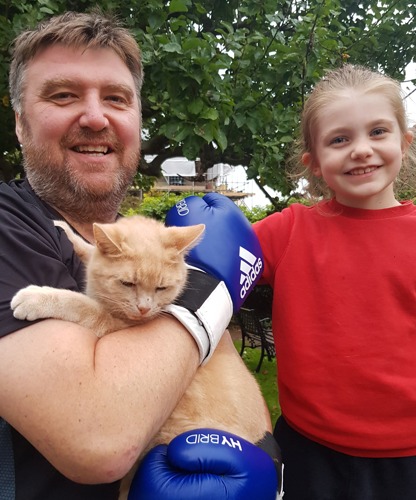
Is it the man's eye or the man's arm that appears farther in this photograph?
the man's eye

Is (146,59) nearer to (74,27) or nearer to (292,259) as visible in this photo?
(74,27)

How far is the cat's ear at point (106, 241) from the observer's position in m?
1.94

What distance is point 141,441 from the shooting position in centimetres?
148

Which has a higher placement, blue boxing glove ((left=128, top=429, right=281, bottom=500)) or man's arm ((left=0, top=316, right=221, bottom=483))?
man's arm ((left=0, top=316, right=221, bottom=483))

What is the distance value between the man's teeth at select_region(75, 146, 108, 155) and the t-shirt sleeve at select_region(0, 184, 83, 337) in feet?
1.61

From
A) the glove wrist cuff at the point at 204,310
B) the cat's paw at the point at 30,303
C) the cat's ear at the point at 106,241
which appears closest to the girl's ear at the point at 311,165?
the glove wrist cuff at the point at 204,310

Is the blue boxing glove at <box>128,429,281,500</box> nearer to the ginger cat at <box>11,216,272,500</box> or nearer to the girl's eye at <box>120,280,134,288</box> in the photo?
the ginger cat at <box>11,216,272,500</box>

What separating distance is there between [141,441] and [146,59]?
3.31m

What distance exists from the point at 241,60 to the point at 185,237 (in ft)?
10.9

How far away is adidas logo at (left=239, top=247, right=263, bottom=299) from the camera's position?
219 cm

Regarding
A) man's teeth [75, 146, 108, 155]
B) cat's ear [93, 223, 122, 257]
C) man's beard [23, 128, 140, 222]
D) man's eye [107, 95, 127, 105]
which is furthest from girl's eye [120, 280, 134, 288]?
man's eye [107, 95, 127, 105]

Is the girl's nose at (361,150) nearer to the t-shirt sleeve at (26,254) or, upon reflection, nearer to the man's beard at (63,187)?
the man's beard at (63,187)

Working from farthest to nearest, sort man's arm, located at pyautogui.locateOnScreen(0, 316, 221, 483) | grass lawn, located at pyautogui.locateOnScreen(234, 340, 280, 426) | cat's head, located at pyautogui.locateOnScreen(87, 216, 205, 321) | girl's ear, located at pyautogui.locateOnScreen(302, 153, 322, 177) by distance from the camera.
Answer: grass lawn, located at pyautogui.locateOnScreen(234, 340, 280, 426) → girl's ear, located at pyautogui.locateOnScreen(302, 153, 322, 177) → cat's head, located at pyautogui.locateOnScreen(87, 216, 205, 321) → man's arm, located at pyautogui.locateOnScreen(0, 316, 221, 483)

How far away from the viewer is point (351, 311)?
233cm
